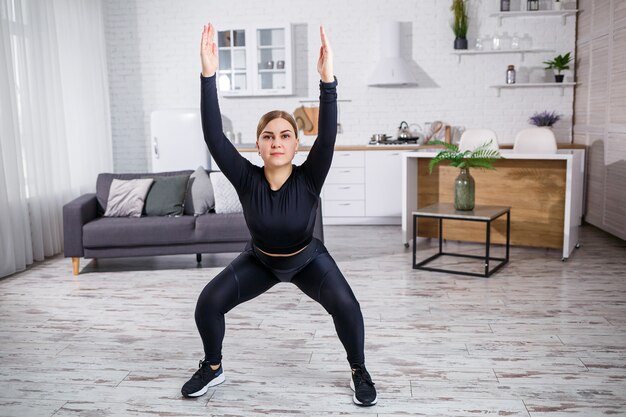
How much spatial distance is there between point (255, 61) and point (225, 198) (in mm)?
2681

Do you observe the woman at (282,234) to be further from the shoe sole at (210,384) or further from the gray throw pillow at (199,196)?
the gray throw pillow at (199,196)

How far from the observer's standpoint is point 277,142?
2.39m

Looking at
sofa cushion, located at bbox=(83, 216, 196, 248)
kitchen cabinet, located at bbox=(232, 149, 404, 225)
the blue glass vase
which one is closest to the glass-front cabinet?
kitchen cabinet, located at bbox=(232, 149, 404, 225)

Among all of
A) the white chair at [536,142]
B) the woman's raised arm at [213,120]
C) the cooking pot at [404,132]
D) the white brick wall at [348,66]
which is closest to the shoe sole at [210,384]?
the woman's raised arm at [213,120]

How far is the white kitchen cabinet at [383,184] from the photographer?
22.0 feet

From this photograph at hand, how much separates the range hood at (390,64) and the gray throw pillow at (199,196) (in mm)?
2737

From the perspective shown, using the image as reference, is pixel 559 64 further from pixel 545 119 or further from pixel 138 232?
pixel 138 232

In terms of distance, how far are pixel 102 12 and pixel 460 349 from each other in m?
5.93

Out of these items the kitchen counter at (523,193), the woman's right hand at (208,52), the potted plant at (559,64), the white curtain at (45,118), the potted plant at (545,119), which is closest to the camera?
the woman's right hand at (208,52)

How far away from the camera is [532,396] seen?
8.36 feet

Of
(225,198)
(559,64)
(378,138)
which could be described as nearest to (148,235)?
(225,198)

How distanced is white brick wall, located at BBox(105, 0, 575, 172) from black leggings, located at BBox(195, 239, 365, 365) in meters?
5.06

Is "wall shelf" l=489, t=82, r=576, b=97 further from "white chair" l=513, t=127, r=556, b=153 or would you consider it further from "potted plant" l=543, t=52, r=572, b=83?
"white chair" l=513, t=127, r=556, b=153

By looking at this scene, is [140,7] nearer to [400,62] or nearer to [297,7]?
[297,7]
